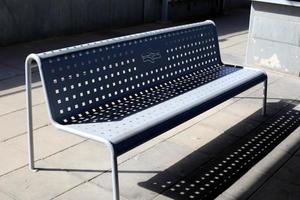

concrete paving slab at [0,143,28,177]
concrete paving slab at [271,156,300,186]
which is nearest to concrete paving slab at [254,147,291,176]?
concrete paving slab at [271,156,300,186]

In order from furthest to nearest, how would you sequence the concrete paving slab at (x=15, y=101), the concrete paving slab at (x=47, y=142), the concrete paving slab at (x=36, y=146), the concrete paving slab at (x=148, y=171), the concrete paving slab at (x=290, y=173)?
1. the concrete paving slab at (x=15, y=101)
2. the concrete paving slab at (x=47, y=142)
3. the concrete paving slab at (x=36, y=146)
4. the concrete paving slab at (x=290, y=173)
5. the concrete paving slab at (x=148, y=171)

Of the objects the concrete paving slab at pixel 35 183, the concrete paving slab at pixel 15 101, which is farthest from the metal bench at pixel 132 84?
the concrete paving slab at pixel 15 101

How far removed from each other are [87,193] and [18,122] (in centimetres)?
145

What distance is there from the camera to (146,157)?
386 cm

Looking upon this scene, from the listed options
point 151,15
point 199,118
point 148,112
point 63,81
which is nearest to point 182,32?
point 199,118

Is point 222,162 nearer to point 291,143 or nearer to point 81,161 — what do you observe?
point 291,143

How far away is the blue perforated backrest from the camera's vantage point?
10.6 feet

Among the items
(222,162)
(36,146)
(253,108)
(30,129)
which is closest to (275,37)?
(253,108)

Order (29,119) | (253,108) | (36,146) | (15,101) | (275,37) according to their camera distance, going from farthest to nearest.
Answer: (275,37) < (253,108) < (15,101) < (36,146) < (29,119)

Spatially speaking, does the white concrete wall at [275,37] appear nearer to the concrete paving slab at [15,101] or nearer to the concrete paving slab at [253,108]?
the concrete paving slab at [253,108]

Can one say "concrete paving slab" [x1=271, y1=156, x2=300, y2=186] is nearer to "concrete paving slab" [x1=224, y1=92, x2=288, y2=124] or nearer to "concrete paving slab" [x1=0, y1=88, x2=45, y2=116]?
"concrete paving slab" [x1=224, y1=92, x2=288, y2=124]

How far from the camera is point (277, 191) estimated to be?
11.1ft

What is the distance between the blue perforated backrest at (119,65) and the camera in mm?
3230

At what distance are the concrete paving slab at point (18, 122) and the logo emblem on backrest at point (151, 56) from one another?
3.94 ft
